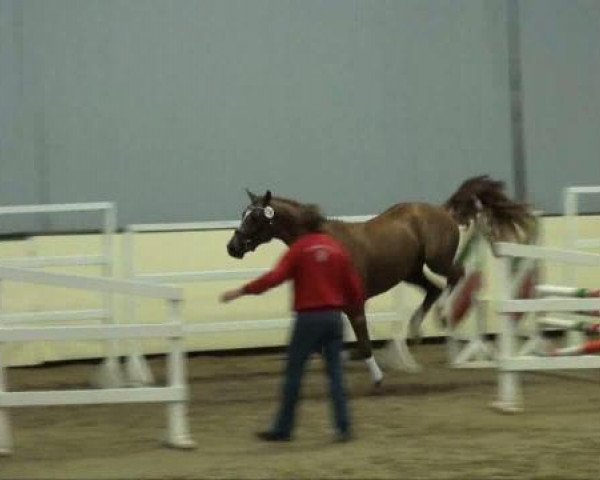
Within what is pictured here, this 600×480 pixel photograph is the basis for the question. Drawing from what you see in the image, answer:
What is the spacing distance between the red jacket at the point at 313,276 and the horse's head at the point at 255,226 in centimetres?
238

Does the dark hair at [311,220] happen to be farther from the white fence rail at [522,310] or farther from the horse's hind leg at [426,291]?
the horse's hind leg at [426,291]

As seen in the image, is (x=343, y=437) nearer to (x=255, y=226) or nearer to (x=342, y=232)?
(x=255, y=226)

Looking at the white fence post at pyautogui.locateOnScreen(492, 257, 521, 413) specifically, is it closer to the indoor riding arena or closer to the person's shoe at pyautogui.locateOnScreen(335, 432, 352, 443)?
the indoor riding arena

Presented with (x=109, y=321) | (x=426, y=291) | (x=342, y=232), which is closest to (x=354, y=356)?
(x=426, y=291)

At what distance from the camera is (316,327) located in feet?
26.2

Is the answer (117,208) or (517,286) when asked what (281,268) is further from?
(117,208)

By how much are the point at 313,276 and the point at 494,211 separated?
387cm

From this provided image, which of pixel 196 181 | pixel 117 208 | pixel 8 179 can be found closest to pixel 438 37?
pixel 196 181

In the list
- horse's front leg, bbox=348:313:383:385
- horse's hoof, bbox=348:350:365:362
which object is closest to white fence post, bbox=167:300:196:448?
horse's front leg, bbox=348:313:383:385

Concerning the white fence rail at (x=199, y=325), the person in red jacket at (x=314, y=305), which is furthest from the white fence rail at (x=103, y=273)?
the person in red jacket at (x=314, y=305)

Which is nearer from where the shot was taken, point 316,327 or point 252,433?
point 316,327

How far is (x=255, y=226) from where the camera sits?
10.6 metres

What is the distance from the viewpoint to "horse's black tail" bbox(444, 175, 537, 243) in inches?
447

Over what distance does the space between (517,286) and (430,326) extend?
2.56 m
